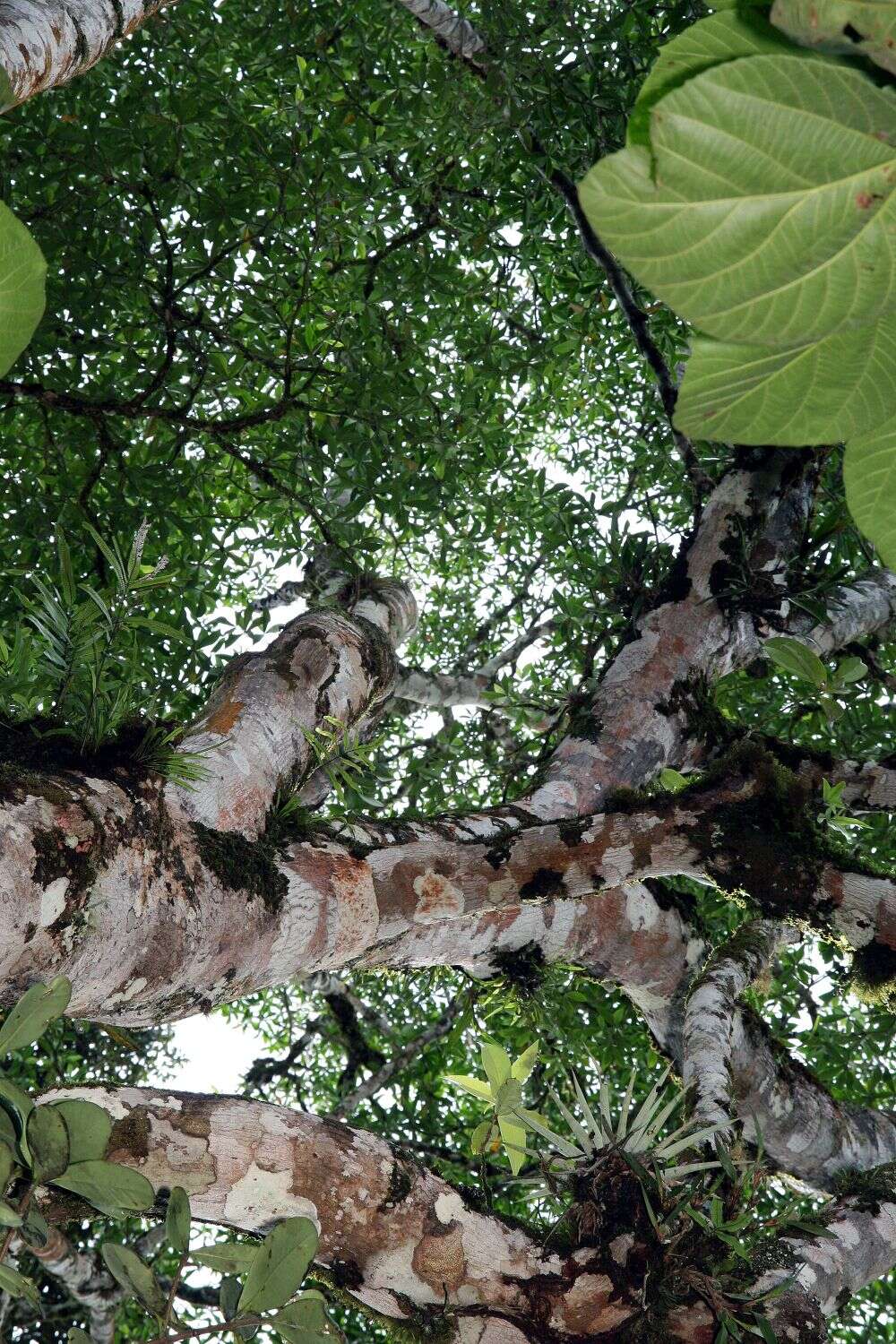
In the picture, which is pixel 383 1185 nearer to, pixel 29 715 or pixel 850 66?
pixel 29 715

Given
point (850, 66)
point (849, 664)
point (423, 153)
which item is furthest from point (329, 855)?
point (423, 153)

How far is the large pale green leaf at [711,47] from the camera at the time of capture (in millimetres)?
596

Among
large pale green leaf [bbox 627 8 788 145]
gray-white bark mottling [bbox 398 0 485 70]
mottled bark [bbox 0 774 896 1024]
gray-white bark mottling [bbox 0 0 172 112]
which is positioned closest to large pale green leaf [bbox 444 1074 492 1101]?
mottled bark [bbox 0 774 896 1024]

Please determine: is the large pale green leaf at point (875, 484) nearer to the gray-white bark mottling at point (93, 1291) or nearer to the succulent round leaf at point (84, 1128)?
the succulent round leaf at point (84, 1128)

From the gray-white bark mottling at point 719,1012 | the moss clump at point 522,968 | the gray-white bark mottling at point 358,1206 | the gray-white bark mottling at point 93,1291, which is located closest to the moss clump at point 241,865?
A: the gray-white bark mottling at point 358,1206

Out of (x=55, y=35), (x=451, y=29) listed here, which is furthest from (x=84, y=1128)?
(x=451, y=29)

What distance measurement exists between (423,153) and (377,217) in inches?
12.7

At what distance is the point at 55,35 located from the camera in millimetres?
2371

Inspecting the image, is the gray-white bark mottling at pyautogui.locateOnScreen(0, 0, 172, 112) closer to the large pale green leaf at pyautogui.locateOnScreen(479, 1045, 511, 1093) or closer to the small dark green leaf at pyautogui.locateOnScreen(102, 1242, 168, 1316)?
the small dark green leaf at pyautogui.locateOnScreen(102, 1242, 168, 1316)

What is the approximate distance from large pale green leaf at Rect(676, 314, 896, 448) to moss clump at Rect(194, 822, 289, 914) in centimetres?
156

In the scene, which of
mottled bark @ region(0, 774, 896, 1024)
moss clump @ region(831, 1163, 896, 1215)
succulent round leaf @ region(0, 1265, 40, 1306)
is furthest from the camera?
moss clump @ region(831, 1163, 896, 1215)

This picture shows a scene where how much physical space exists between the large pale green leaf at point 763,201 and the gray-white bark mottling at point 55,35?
2.08 metres

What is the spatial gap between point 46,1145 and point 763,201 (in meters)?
1.51

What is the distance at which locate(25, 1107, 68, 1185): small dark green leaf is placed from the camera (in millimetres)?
1398
